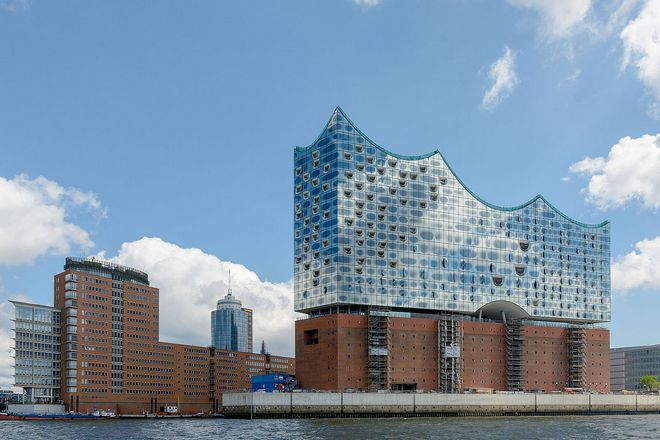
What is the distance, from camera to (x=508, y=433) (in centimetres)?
11294

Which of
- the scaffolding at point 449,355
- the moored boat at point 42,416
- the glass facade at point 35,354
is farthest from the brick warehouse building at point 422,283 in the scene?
the glass facade at point 35,354

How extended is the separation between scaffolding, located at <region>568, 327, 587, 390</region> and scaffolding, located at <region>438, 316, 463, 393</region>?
3211 centimetres

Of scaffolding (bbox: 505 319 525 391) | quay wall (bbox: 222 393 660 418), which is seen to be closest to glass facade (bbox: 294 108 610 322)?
scaffolding (bbox: 505 319 525 391)

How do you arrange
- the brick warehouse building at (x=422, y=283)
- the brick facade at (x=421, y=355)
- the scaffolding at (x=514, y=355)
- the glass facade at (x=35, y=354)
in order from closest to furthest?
1. the brick facade at (x=421, y=355)
2. the brick warehouse building at (x=422, y=283)
3. the scaffolding at (x=514, y=355)
4. the glass facade at (x=35, y=354)

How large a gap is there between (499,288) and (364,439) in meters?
90.3

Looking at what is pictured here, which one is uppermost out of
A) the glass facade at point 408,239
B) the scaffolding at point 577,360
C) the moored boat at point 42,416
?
the glass facade at point 408,239

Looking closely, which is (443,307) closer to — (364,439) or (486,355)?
(486,355)

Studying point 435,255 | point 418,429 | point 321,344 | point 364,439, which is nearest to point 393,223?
point 435,255

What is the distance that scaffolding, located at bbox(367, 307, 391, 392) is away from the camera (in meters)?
158

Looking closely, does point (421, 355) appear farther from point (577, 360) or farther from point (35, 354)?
point (35, 354)

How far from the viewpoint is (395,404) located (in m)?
157

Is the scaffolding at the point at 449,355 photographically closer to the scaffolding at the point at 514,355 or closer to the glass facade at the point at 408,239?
the glass facade at the point at 408,239

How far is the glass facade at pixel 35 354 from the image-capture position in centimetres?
19362

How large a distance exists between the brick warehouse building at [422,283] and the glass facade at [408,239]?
24 cm
